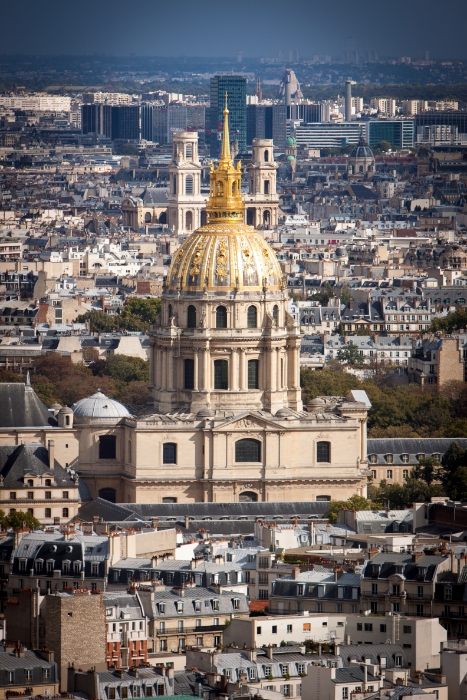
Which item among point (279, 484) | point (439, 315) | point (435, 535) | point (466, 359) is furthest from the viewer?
point (439, 315)

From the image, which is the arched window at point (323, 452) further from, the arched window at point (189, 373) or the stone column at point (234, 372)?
the arched window at point (189, 373)

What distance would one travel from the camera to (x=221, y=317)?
113938 millimetres

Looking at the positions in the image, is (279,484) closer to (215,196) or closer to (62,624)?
(215,196)

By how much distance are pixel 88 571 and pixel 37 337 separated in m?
76.8

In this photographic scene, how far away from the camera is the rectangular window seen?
369 feet

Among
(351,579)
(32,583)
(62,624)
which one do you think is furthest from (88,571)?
(62,624)

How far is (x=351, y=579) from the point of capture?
80062mm

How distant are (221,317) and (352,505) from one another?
11.9 m

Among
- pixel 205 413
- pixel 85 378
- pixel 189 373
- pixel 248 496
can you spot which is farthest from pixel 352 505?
pixel 85 378

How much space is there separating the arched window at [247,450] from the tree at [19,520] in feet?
44.6

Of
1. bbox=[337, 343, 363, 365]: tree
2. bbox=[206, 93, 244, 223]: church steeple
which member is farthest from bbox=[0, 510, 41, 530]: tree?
bbox=[337, 343, 363, 365]: tree

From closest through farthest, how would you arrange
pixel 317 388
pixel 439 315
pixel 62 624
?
pixel 62 624 < pixel 317 388 < pixel 439 315

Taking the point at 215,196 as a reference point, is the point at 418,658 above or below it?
below

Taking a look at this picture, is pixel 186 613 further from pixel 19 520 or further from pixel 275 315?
pixel 275 315
